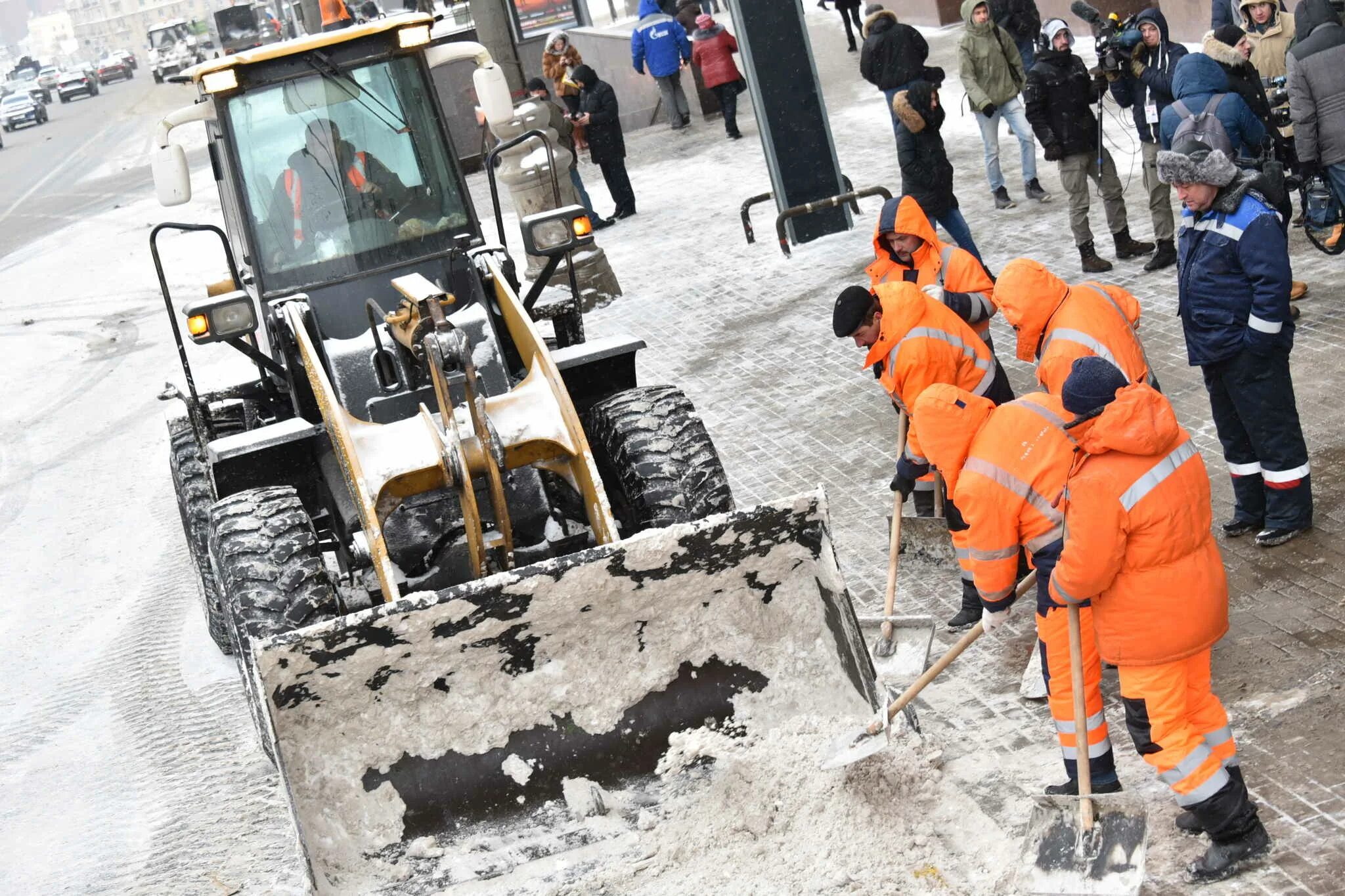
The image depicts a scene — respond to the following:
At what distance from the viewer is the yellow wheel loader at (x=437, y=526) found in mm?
5320

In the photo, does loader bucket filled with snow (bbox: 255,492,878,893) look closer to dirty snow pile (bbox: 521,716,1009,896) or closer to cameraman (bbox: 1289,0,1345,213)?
dirty snow pile (bbox: 521,716,1009,896)

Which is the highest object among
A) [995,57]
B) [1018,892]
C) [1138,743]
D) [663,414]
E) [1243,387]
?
[995,57]

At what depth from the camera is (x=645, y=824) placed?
5.40 metres

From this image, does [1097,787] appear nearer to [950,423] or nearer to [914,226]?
[950,423]

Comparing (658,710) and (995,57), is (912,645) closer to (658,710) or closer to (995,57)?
(658,710)

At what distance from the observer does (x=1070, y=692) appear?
5.05m

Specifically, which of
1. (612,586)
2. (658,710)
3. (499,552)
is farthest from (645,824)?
(499,552)

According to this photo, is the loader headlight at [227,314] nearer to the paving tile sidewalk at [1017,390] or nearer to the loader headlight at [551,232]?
the loader headlight at [551,232]

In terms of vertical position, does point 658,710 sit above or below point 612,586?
below

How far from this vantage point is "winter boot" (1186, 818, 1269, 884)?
4582 millimetres

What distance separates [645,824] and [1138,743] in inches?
68.1

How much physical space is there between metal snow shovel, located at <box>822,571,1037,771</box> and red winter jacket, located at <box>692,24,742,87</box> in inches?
611

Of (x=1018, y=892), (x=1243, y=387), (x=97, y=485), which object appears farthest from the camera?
(x=97, y=485)

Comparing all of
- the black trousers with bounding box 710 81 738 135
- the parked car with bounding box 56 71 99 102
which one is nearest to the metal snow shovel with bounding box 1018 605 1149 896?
the black trousers with bounding box 710 81 738 135
